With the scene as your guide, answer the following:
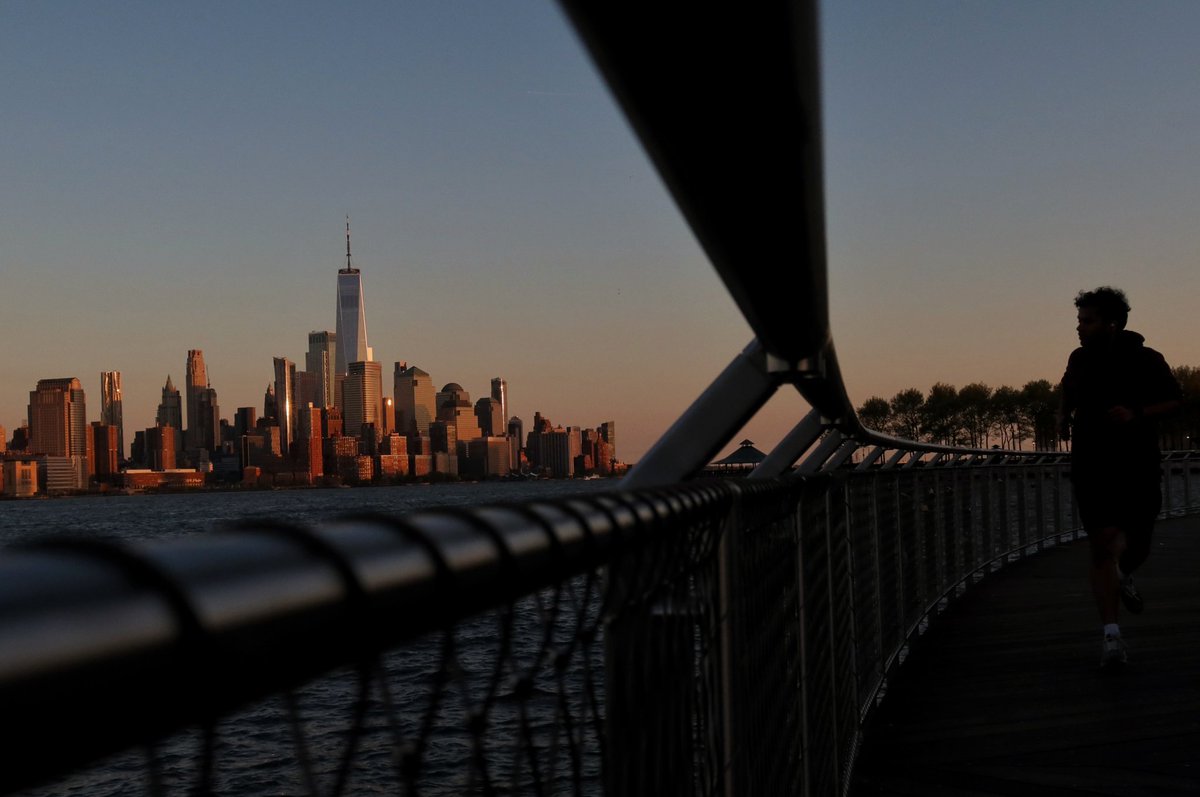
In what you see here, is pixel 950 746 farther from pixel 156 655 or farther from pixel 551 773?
pixel 156 655

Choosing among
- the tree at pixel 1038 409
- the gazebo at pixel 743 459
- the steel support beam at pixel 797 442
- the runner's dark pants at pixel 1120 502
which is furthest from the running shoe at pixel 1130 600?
the tree at pixel 1038 409

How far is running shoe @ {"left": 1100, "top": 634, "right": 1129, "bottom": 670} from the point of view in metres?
6.27

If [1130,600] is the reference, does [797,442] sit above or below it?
above

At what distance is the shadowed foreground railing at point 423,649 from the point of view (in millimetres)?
439

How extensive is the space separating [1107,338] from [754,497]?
15.5ft

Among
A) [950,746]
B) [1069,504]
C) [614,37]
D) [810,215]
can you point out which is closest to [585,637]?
[614,37]

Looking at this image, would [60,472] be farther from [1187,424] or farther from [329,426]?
[1187,424]

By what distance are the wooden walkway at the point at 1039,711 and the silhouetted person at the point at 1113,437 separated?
0.48m

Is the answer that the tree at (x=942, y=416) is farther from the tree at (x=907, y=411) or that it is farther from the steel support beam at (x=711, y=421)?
the steel support beam at (x=711, y=421)

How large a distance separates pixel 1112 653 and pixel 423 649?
18.7ft

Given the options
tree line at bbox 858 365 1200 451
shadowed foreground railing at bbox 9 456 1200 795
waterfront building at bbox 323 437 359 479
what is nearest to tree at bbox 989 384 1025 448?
tree line at bbox 858 365 1200 451

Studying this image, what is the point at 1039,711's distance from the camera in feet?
18.1

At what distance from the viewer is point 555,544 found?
37.0 inches

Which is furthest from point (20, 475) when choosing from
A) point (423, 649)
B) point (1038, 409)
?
point (423, 649)
